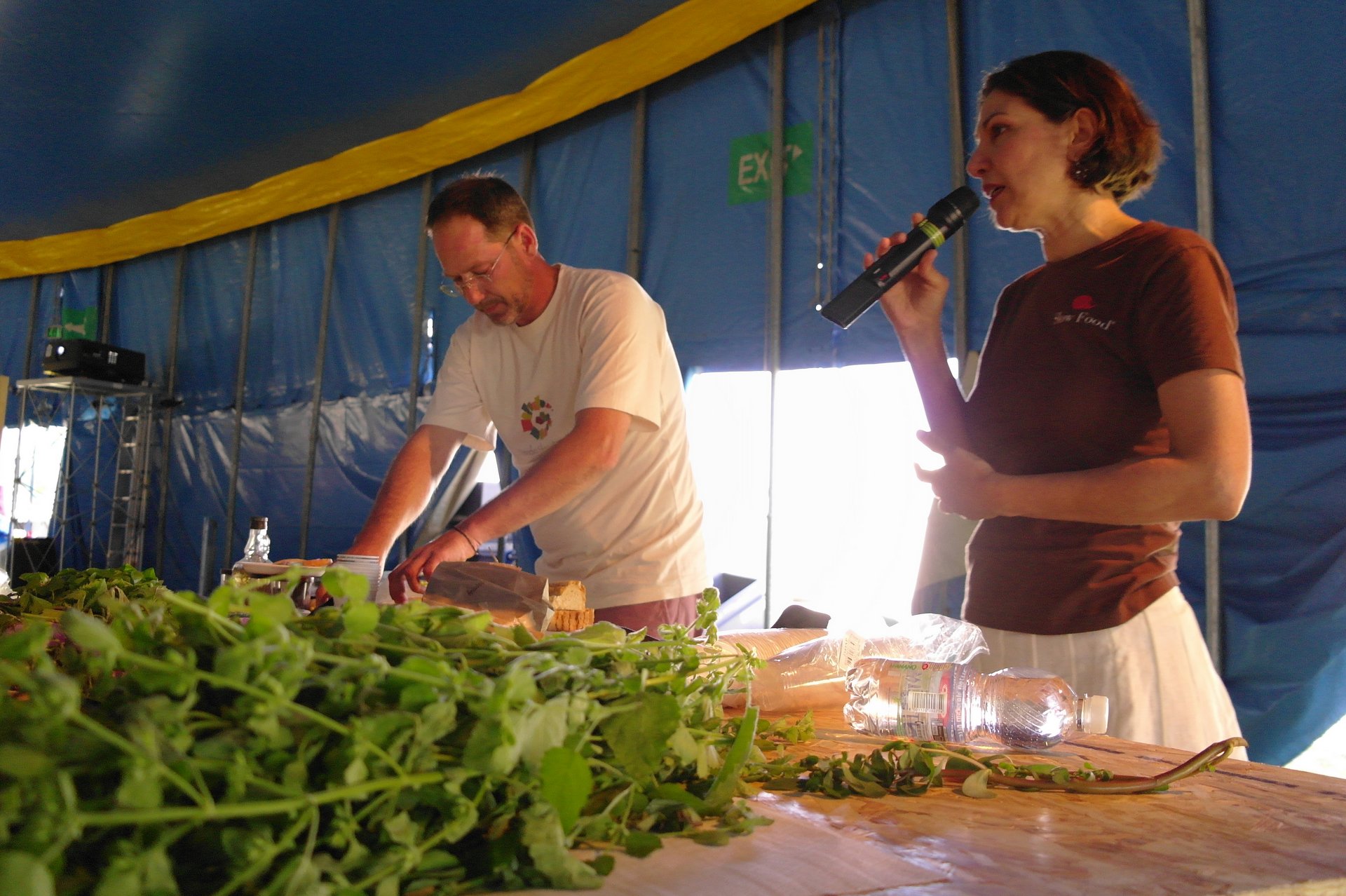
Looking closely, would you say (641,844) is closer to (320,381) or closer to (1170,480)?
(1170,480)

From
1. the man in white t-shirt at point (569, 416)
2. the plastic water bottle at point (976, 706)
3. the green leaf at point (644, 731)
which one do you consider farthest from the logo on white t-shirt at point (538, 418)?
the green leaf at point (644, 731)

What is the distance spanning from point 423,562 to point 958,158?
2458 mm

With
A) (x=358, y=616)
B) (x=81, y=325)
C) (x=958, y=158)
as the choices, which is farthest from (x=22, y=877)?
(x=81, y=325)

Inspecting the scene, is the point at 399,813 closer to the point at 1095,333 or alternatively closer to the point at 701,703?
the point at 701,703

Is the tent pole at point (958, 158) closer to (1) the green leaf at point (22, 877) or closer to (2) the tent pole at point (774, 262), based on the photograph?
(2) the tent pole at point (774, 262)

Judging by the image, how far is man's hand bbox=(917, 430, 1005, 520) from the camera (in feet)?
3.74

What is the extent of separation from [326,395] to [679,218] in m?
3.19

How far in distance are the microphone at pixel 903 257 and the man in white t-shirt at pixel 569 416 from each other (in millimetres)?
570

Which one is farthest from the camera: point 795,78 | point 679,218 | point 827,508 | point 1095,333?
point 679,218

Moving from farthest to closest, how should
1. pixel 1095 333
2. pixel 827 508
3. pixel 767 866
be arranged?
pixel 827 508 → pixel 1095 333 → pixel 767 866

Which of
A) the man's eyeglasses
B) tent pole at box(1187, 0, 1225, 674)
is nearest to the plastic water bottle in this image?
the man's eyeglasses

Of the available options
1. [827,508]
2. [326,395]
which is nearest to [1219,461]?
[827,508]

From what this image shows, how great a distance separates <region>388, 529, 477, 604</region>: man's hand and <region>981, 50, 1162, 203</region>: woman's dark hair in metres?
1.02

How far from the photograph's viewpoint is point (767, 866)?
18.7 inches
